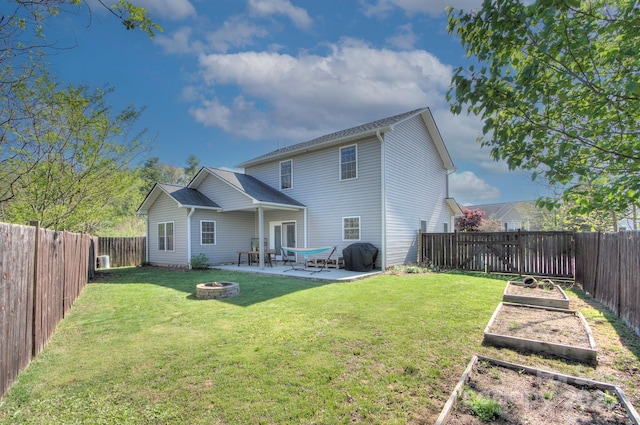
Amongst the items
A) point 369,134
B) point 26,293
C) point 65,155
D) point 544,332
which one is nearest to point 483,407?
point 544,332

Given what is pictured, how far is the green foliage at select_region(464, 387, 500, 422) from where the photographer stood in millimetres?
2404

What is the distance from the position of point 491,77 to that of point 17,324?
5.29m

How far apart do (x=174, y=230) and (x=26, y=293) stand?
38.1 feet

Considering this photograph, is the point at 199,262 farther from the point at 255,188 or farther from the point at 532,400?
the point at 532,400

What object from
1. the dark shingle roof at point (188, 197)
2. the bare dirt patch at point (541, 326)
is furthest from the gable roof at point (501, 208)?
the bare dirt patch at point (541, 326)

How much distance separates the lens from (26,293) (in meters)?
3.39

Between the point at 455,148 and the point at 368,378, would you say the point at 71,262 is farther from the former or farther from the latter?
the point at 455,148

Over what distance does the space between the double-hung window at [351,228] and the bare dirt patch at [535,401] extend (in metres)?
9.08

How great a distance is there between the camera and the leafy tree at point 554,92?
8.59 ft

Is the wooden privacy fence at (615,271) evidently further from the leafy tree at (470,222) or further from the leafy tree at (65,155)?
the leafy tree at (470,222)

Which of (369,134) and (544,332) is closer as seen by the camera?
(544,332)

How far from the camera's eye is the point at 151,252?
1577 centimetres

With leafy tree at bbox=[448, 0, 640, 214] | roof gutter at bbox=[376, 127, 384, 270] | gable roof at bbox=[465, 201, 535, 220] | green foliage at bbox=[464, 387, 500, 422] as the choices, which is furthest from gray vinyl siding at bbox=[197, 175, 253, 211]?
gable roof at bbox=[465, 201, 535, 220]

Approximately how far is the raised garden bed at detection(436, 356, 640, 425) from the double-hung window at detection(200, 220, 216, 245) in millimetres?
12969
